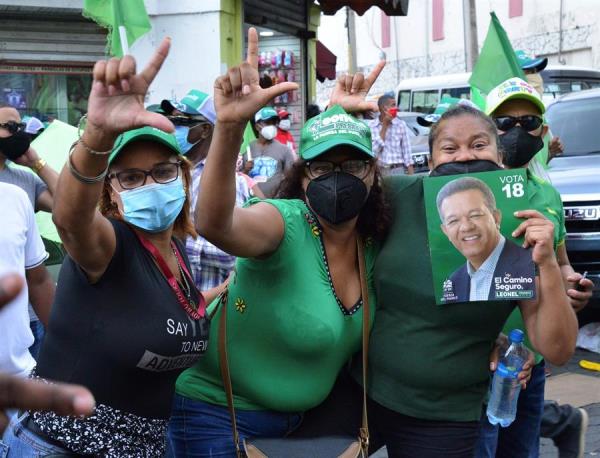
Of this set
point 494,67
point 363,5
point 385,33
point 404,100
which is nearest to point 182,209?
point 494,67

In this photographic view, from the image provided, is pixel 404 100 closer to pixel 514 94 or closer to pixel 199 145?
pixel 199 145

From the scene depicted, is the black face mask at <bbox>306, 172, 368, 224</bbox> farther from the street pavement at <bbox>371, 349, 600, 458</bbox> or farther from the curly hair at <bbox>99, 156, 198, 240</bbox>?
the street pavement at <bbox>371, 349, 600, 458</bbox>

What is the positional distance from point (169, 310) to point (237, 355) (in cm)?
35

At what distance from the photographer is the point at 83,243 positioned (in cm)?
241

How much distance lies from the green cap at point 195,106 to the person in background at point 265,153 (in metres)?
4.27

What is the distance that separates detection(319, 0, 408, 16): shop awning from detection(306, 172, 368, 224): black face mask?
11.6m

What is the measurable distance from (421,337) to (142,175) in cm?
102

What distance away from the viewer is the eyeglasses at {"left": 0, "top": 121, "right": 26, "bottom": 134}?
500cm

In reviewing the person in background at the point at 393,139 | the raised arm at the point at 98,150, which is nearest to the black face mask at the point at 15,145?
the raised arm at the point at 98,150

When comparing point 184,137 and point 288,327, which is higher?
point 184,137

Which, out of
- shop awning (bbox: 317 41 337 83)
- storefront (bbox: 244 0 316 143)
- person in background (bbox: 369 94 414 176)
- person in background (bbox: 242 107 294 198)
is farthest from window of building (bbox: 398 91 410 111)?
person in background (bbox: 242 107 294 198)

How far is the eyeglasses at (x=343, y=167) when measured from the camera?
9.70ft

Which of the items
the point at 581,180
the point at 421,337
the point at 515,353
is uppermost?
the point at 581,180

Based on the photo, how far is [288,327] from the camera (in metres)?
2.78
